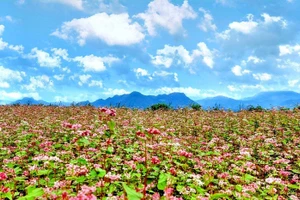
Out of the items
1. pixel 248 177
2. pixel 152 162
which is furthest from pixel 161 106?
pixel 152 162

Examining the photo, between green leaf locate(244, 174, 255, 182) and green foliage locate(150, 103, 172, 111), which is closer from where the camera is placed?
green leaf locate(244, 174, 255, 182)

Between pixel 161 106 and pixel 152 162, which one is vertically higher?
pixel 161 106

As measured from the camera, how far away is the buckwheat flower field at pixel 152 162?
5336 mm

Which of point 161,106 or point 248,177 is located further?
point 161,106

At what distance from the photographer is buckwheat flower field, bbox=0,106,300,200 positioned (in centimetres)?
534

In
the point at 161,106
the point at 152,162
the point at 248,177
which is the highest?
the point at 161,106

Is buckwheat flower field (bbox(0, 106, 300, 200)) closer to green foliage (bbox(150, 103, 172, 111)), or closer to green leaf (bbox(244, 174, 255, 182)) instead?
green leaf (bbox(244, 174, 255, 182))

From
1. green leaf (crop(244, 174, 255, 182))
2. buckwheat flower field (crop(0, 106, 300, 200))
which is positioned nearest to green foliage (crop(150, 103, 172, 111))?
buckwheat flower field (crop(0, 106, 300, 200))

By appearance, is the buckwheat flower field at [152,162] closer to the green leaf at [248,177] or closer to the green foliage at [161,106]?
the green leaf at [248,177]

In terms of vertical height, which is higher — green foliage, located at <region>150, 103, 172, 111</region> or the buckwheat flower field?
green foliage, located at <region>150, 103, 172, 111</region>

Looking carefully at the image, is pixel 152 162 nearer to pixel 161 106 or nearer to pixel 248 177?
pixel 248 177

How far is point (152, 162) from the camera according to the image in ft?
17.4

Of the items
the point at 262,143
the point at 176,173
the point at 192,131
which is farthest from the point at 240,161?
the point at 192,131

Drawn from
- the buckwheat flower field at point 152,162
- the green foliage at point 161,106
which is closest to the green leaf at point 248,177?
the buckwheat flower field at point 152,162
